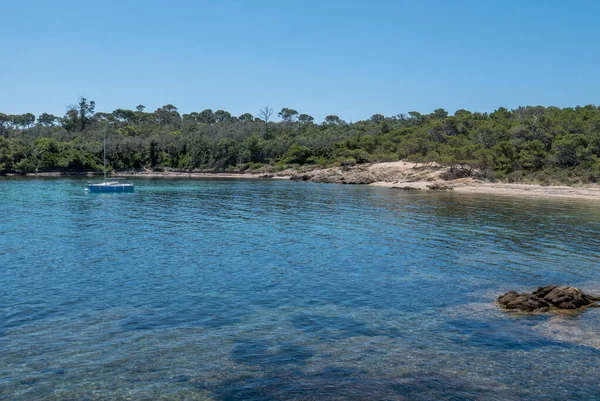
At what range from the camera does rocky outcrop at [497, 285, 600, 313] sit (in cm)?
1946

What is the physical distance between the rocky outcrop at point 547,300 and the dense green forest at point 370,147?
67.5 m

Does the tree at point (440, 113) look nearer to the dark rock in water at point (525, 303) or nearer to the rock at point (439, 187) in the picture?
the rock at point (439, 187)

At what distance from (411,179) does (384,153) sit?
24.1 meters

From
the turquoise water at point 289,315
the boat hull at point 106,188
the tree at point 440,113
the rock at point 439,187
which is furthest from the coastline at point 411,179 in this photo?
the tree at point 440,113

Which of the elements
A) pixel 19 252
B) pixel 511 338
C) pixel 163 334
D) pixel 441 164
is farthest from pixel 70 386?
pixel 441 164

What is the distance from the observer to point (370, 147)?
431ft

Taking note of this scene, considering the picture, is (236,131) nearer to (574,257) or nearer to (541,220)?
(541,220)

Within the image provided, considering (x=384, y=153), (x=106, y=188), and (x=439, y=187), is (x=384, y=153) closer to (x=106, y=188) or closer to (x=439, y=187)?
(x=439, y=187)

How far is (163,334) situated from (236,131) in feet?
555

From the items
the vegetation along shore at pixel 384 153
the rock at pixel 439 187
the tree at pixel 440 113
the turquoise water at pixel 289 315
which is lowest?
the turquoise water at pixel 289 315

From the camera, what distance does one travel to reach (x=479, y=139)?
10438 centimetres

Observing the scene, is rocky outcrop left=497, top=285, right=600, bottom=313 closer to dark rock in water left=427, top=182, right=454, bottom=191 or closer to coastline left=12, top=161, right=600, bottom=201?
coastline left=12, top=161, right=600, bottom=201

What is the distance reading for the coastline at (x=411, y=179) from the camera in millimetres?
74750

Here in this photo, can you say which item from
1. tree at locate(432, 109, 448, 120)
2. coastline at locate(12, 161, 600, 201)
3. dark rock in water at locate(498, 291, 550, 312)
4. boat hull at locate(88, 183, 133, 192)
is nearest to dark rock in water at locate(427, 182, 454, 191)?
coastline at locate(12, 161, 600, 201)
